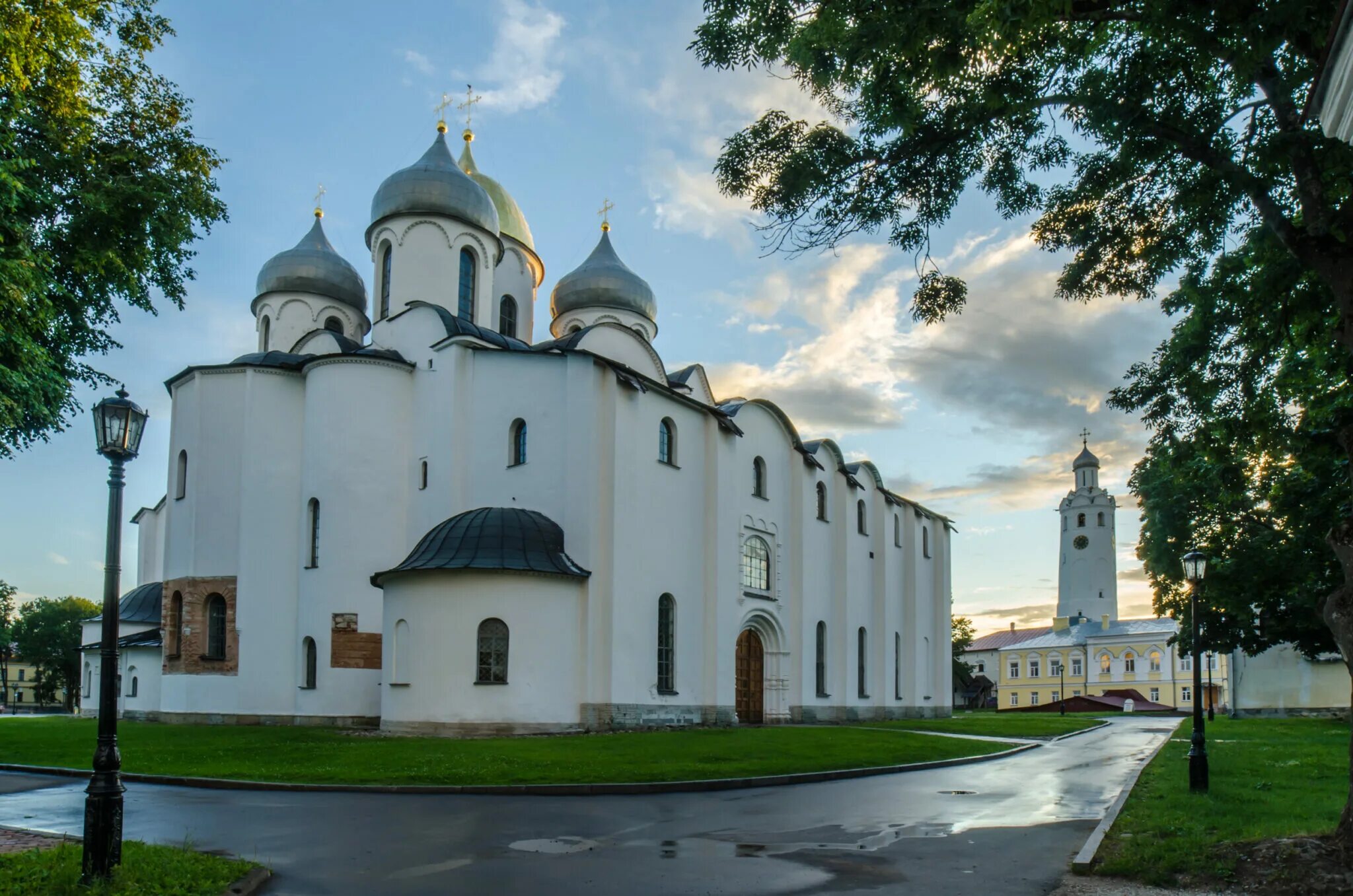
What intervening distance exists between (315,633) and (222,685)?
3.10 m

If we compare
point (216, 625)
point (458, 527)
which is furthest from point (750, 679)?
point (216, 625)

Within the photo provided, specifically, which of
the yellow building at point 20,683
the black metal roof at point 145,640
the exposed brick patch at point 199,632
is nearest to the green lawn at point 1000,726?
the exposed brick patch at point 199,632

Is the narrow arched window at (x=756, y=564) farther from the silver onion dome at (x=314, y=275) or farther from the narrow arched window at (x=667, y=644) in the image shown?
the silver onion dome at (x=314, y=275)

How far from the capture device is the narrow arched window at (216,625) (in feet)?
90.8

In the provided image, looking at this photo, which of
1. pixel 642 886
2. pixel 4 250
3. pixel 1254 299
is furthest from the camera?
pixel 4 250

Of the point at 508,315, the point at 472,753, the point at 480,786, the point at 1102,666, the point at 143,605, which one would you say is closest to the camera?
the point at 480,786

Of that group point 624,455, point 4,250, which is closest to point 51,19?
point 4,250

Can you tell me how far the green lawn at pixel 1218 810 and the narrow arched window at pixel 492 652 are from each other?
13.7 metres

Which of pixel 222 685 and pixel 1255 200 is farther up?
pixel 1255 200

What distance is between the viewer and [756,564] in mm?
31578

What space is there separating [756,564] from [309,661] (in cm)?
1332

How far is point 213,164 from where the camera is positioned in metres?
14.9

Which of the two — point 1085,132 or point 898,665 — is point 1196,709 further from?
point 898,665

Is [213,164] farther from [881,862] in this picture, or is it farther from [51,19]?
[881,862]
